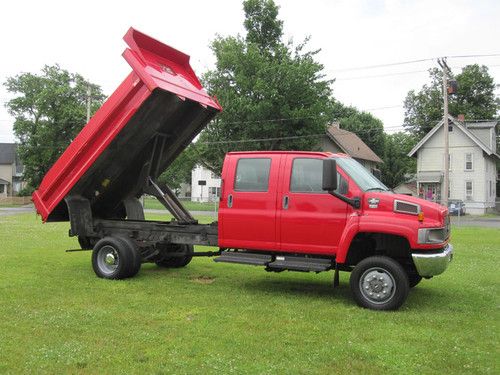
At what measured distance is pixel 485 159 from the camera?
44.6 m

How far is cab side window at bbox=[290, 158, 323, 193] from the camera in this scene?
303 inches

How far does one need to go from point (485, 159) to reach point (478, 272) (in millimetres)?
37313

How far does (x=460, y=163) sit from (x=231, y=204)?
136 ft

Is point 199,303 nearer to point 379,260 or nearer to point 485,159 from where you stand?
point 379,260

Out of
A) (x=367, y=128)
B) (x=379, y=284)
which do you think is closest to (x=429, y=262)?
(x=379, y=284)

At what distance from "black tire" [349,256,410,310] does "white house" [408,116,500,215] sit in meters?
38.2

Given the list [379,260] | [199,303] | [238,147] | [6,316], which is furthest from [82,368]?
[238,147]

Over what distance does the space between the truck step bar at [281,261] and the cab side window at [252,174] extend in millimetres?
1029

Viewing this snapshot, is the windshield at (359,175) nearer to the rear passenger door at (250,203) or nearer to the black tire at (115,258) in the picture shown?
the rear passenger door at (250,203)

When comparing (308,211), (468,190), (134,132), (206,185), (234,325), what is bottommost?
(234,325)

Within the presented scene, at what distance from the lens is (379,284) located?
725 centimetres

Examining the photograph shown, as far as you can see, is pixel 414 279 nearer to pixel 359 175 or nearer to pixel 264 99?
pixel 359 175

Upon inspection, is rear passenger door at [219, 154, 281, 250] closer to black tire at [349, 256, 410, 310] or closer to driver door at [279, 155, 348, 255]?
driver door at [279, 155, 348, 255]

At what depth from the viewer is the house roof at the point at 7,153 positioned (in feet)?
253
